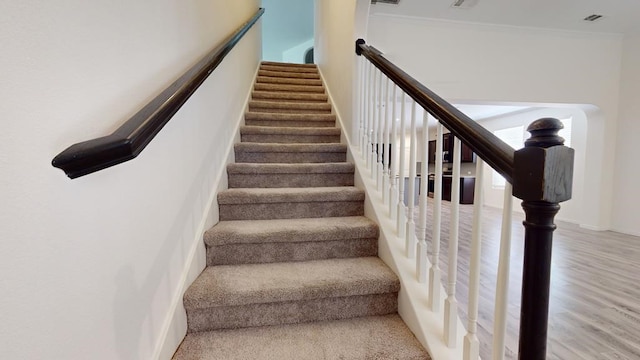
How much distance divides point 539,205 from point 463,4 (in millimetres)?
3487

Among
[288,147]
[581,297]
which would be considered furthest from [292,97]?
[581,297]

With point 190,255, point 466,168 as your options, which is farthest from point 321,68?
point 466,168

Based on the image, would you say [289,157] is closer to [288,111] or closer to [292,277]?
[288,111]

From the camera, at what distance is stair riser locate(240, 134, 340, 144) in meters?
2.39

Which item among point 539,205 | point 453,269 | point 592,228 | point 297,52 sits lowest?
point 592,228

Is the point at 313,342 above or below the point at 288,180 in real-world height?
below

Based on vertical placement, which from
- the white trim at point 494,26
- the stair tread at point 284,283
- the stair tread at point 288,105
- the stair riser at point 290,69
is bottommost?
the stair tread at point 284,283

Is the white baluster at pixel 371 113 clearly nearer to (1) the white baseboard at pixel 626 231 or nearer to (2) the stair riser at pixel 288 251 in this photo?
(2) the stair riser at pixel 288 251

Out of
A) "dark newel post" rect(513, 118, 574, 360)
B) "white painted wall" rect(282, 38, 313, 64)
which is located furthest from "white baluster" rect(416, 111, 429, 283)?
"white painted wall" rect(282, 38, 313, 64)

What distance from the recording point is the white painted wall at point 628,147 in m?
3.91

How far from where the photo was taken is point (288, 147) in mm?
2170

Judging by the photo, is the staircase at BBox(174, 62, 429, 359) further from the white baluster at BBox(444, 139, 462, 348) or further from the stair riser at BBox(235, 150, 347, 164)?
the white baluster at BBox(444, 139, 462, 348)

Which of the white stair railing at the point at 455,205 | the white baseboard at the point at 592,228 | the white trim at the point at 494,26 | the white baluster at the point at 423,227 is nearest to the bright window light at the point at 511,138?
the white baseboard at the point at 592,228

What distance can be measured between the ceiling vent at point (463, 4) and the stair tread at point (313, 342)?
345 centimetres
